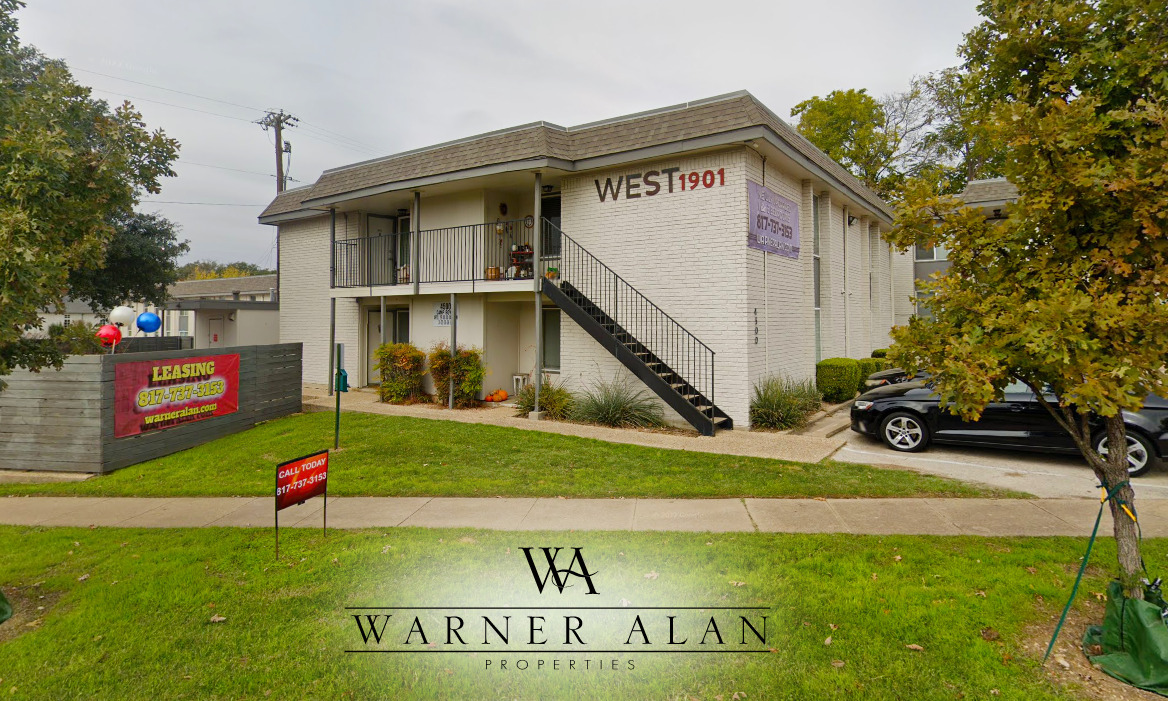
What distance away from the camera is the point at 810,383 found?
13.4m

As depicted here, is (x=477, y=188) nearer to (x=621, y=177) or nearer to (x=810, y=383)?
(x=621, y=177)

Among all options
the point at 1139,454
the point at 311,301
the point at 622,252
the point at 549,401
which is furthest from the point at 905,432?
the point at 311,301

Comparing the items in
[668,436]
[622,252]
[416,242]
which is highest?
[416,242]

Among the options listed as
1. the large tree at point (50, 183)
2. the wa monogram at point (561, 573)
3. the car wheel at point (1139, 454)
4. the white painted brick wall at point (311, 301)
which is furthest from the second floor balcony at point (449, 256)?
the car wheel at point (1139, 454)

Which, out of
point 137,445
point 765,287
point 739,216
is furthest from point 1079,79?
point 137,445

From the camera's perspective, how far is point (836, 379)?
13.8 meters

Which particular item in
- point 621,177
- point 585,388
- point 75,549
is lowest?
point 75,549

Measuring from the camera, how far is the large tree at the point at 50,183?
370cm

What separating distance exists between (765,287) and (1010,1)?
768 centimetres

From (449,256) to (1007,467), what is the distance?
12027 millimetres

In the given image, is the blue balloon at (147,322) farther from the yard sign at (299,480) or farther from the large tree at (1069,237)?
the large tree at (1069,237)

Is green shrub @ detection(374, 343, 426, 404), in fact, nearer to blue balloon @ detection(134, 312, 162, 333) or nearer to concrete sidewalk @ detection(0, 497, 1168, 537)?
blue balloon @ detection(134, 312, 162, 333)

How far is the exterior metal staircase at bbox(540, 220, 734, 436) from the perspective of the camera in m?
10.4

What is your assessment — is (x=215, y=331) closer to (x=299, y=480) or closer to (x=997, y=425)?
(x=299, y=480)
